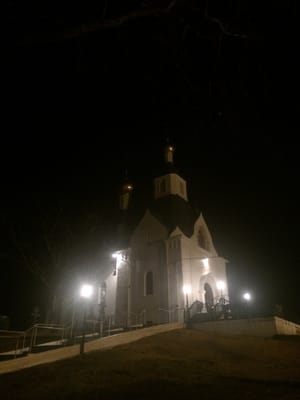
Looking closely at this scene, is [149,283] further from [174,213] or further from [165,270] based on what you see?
[174,213]

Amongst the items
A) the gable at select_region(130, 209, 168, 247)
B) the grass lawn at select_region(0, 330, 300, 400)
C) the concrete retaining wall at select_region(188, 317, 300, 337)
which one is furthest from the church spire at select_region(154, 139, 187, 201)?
the grass lawn at select_region(0, 330, 300, 400)

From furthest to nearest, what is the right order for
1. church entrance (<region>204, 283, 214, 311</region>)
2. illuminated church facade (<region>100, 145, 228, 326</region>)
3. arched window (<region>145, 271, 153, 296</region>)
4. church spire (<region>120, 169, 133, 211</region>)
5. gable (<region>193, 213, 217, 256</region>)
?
church spire (<region>120, 169, 133, 211</region>) → gable (<region>193, 213, 217, 256</region>) → church entrance (<region>204, 283, 214, 311</region>) → arched window (<region>145, 271, 153, 296</region>) → illuminated church facade (<region>100, 145, 228, 326</region>)

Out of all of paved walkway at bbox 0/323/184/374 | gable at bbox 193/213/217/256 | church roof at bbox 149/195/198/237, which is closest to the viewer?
paved walkway at bbox 0/323/184/374

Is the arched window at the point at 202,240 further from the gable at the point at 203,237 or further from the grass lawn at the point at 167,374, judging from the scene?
the grass lawn at the point at 167,374

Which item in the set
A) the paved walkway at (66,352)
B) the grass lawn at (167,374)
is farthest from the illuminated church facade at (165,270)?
the grass lawn at (167,374)

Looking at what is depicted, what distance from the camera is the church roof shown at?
91.4 ft

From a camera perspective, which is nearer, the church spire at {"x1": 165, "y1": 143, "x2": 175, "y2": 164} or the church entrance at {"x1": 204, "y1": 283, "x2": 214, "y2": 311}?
the church entrance at {"x1": 204, "y1": 283, "x2": 214, "y2": 311}

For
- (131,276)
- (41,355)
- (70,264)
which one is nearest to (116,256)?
(131,276)

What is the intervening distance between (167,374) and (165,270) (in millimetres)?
16827

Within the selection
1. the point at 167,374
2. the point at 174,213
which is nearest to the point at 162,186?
the point at 174,213

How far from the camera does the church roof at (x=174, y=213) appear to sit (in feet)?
91.4

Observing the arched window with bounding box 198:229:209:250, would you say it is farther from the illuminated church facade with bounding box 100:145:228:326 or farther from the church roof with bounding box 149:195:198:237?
the church roof with bounding box 149:195:198:237

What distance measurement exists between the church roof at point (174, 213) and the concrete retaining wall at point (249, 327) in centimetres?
904

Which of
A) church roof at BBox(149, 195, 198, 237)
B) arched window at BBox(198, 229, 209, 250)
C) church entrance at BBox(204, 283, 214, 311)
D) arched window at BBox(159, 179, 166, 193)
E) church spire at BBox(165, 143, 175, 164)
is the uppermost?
church spire at BBox(165, 143, 175, 164)
